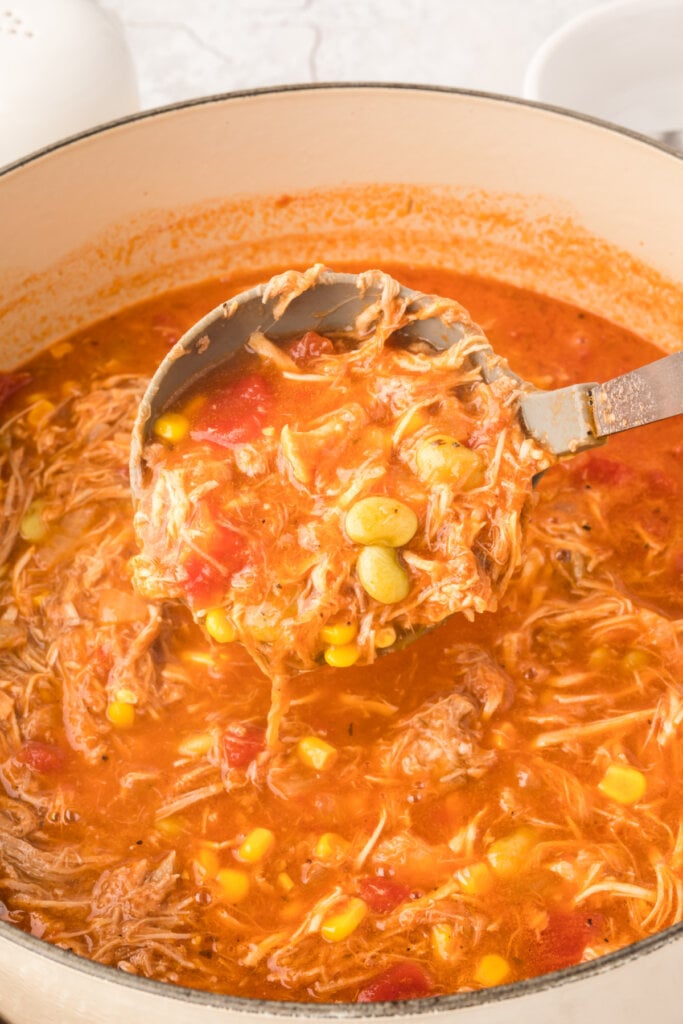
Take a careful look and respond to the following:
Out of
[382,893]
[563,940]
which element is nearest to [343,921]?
[382,893]

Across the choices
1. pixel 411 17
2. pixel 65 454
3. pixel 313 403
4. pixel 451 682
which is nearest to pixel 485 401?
pixel 313 403

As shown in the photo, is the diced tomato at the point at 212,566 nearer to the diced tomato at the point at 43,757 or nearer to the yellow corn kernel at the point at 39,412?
the diced tomato at the point at 43,757

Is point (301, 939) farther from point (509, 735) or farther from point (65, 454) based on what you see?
point (65, 454)

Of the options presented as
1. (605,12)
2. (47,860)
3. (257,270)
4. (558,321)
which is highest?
(605,12)

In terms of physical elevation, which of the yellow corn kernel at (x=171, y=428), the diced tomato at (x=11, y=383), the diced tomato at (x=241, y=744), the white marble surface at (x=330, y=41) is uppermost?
the white marble surface at (x=330, y=41)

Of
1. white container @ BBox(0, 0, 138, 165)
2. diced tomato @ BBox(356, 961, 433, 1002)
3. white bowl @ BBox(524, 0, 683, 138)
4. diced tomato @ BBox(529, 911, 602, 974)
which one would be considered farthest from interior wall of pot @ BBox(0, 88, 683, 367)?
diced tomato @ BBox(356, 961, 433, 1002)

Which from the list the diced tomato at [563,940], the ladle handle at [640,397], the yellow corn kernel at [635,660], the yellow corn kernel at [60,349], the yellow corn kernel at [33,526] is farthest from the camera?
the yellow corn kernel at [60,349]

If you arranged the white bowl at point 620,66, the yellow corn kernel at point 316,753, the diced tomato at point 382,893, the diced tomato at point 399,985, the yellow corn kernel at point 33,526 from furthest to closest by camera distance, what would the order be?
the white bowl at point 620,66
the yellow corn kernel at point 33,526
the yellow corn kernel at point 316,753
the diced tomato at point 382,893
the diced tomato at point 399,985

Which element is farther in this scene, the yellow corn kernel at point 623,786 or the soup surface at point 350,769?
the yellow corn kernel at point 623,786

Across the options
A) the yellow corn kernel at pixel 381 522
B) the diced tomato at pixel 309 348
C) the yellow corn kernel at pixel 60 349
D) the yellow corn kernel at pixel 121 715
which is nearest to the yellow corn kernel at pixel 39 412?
the yellow corn kernel at pixel 60 349
